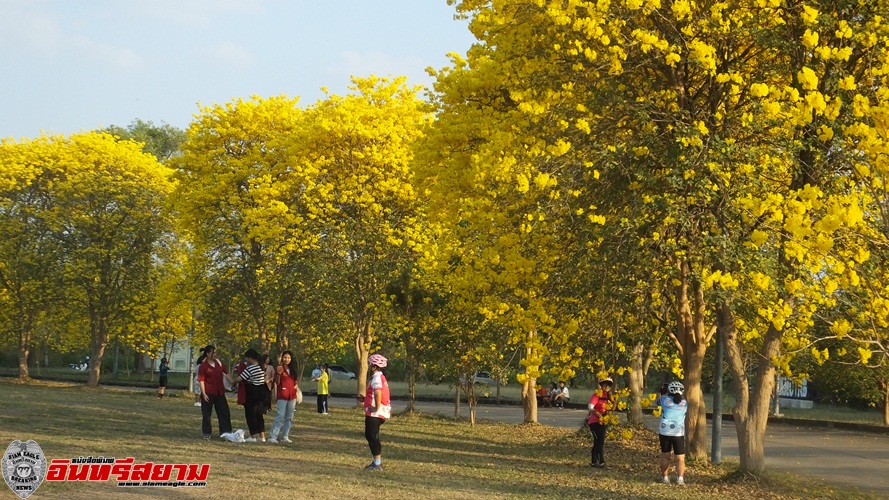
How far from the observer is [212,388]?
1672cm

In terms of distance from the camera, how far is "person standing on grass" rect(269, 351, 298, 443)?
54.1 ft

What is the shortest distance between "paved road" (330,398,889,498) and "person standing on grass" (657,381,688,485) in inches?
129

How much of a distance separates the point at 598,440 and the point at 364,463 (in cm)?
393

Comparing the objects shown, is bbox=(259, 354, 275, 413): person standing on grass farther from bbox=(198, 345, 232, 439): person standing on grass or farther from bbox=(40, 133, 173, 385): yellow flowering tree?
bbox=(40, 133, 173, 385): yellow flowering tree

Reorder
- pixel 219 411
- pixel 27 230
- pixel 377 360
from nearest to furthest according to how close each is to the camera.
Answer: pixel 377 360 < pixel 219 411 < pixel 27 230

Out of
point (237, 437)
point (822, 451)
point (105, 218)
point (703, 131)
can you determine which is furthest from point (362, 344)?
point (703, 131)

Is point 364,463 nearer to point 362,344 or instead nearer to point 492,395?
point 362,344

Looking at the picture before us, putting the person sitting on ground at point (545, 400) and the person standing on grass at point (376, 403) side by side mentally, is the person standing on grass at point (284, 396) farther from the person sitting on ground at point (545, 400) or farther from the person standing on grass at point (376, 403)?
the person sitting on ground at point (545, 400)

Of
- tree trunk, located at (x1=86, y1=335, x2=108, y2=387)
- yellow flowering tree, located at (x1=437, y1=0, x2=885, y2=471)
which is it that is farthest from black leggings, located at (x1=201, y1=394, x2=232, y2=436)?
tree trunk, located at (x1=86, y1=335, x2=108, y2=387)

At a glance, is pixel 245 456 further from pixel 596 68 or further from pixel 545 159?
pixel 596 68

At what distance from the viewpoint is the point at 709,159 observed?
1227cm

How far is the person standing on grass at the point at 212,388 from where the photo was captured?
54.8ft

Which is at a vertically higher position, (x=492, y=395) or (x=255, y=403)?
(x=255, y=403)

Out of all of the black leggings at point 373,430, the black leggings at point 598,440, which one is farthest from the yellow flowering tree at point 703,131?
the black leggings at point 373,430
